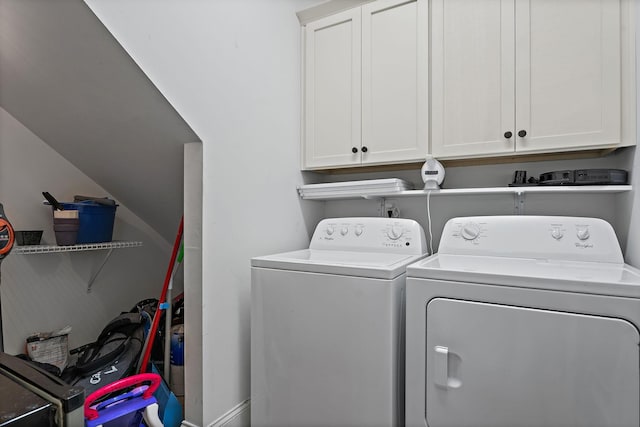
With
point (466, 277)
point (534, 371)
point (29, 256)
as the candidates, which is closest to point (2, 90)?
point (29, 256)

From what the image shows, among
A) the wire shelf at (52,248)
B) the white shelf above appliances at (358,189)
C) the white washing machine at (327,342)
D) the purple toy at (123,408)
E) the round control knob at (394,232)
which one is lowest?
the purple toy at (123,408)

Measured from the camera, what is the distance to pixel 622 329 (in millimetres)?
901

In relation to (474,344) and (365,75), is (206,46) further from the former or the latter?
(474,344)

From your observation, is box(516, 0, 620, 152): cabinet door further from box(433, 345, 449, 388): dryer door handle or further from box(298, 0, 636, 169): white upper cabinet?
box(433, 345, 449, 388): dryer door handle

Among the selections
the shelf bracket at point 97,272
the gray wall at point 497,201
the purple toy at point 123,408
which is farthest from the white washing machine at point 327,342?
the shelf bracket at point 97,272

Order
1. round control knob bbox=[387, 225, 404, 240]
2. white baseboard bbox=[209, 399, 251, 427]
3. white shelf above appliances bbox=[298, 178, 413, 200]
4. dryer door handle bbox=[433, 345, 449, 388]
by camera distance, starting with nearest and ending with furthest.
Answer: dryer door handle bbox=[433, 345, 449, 388], white baseboard bbox=[209, 399, 251, 427], round control knob bbox=[387, 225, 404, 240], white shelf above appliances bbox=[298, 178, 413, 200]

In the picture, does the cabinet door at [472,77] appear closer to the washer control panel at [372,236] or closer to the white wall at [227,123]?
the washer control panel at [372,236]

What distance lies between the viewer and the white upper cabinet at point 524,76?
1.37 meters

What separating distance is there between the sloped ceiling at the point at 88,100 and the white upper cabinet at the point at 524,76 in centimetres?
130

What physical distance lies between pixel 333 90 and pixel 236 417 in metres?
1.84

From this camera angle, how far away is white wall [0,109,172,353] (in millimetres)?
1757

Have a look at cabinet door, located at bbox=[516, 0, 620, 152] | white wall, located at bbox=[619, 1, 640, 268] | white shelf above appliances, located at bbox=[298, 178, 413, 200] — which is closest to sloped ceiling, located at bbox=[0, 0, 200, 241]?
white shelf above appliances, located at bbox=[298, 178, 413, 200]

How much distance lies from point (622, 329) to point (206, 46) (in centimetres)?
179

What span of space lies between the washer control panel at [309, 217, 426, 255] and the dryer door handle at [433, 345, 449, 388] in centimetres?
60
